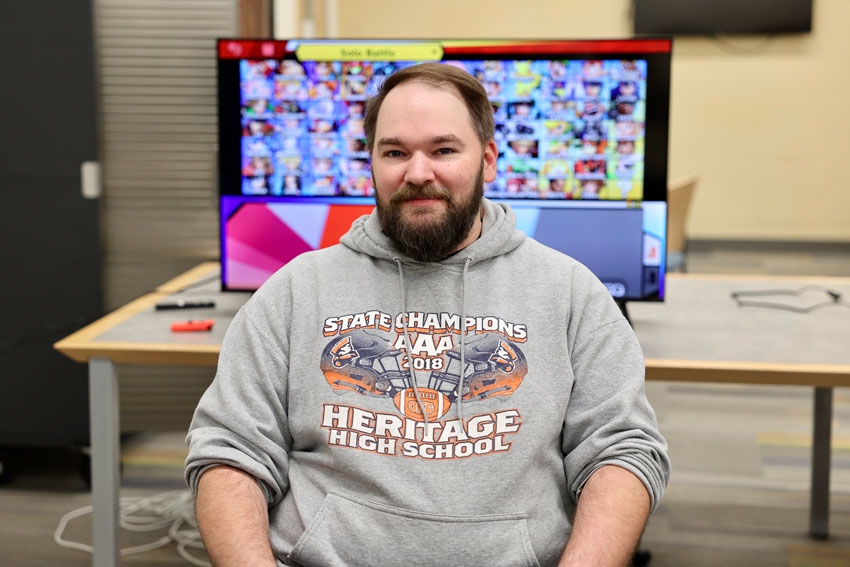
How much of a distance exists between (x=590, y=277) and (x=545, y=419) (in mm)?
256

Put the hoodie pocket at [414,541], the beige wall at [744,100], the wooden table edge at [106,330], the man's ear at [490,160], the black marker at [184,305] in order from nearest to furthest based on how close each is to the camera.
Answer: the hoodie pocket at [414,541] < the man's ear at [490,160] < the wooden table edge at [106,330] < the black marker at [184,305] < the beige wall at [744,100]

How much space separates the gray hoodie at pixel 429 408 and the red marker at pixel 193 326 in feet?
1.86

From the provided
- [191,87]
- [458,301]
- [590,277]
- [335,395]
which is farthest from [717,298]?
[191,87]

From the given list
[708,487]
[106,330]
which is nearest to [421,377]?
[106,330]

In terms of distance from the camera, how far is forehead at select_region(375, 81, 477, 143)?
139 centimetres

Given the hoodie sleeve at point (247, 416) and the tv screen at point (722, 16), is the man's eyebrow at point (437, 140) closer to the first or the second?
the hoodie sleeve at point (247, 416)

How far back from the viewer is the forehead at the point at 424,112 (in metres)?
1.39

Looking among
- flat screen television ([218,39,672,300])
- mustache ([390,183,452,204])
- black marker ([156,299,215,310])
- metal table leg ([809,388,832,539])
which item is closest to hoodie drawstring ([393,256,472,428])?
mustache ([390,183,452,204])

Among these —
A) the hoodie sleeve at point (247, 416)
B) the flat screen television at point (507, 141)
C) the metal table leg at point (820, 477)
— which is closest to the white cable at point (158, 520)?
the flat screen television at point (507, 141)

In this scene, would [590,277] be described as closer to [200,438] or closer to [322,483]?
[322,483]

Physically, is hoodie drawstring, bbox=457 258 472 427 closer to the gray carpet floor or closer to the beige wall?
the gray carpet floor

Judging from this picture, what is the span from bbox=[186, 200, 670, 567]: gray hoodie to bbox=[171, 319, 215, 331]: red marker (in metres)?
0.57

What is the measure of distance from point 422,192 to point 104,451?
93 centimetres

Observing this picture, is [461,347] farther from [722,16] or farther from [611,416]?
[722,16]
